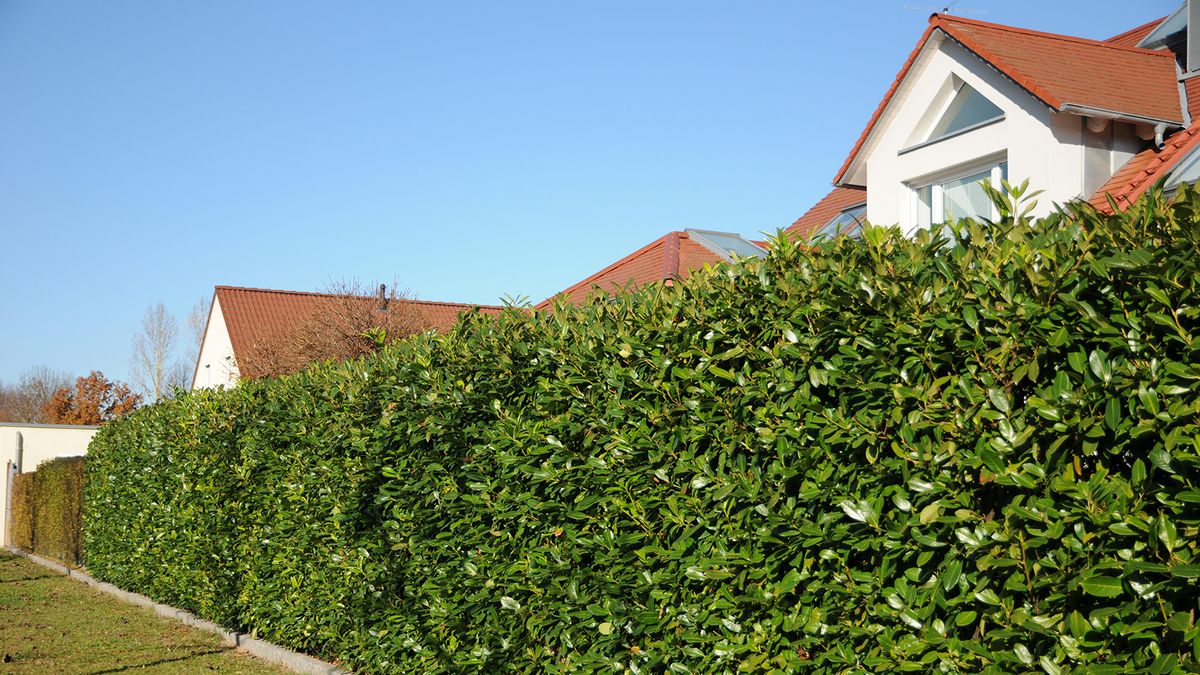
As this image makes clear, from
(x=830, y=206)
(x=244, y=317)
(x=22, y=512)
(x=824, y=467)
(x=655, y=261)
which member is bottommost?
(x=22, y=512)

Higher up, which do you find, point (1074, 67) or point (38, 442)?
point (1074, 67)

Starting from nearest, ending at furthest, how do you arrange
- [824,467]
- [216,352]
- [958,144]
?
1. [824,467]
2. [958,144]
3. [216,352]

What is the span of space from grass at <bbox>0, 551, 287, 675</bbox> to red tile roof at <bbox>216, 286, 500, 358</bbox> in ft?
71.8

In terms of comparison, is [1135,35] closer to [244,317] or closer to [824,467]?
[824,467]

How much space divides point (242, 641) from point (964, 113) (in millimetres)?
13017

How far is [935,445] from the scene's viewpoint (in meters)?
3.36

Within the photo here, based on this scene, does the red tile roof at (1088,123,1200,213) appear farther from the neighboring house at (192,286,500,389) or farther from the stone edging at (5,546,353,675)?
the neighboring house at (192,286,500,389)

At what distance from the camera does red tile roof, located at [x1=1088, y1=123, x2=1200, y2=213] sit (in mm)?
13156

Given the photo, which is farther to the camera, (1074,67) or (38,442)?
(38,442)

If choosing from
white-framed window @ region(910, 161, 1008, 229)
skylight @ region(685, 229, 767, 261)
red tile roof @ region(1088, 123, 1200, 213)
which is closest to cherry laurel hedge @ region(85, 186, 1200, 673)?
red tile roof @ region(1088, 123, 1200, 213)

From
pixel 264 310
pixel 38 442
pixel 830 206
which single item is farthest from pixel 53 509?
pixel 830 206

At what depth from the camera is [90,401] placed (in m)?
66.4

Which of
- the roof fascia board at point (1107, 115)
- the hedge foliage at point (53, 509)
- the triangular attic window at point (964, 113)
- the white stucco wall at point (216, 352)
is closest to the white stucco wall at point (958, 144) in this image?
the triangular attic window at point (964, 113)

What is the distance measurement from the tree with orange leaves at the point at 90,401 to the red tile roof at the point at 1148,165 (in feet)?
209
